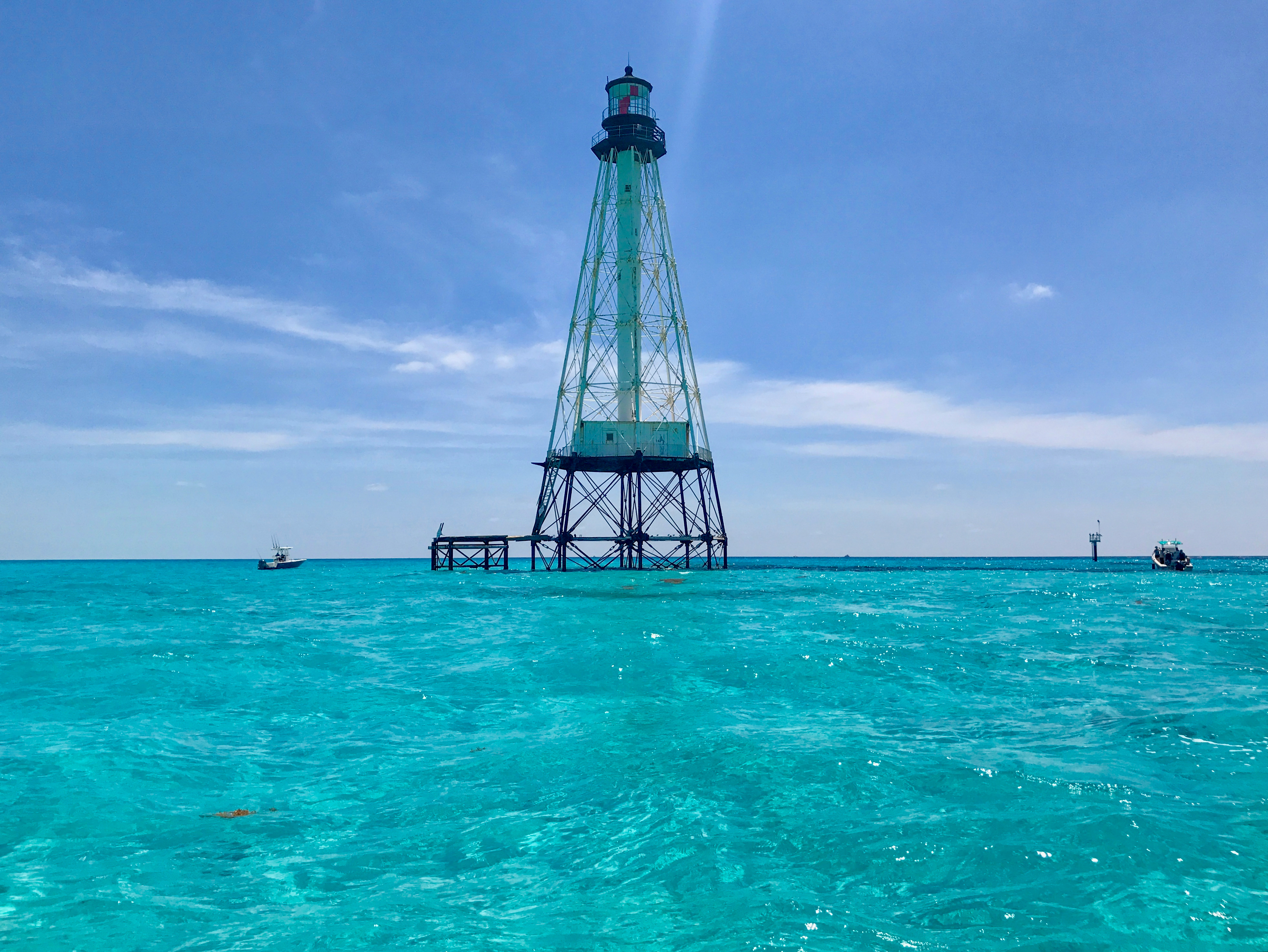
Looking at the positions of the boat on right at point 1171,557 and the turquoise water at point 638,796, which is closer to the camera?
the turquoise water at point 638,796

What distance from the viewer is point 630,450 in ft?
181

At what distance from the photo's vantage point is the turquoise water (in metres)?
5.52

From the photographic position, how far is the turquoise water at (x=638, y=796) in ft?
18.1

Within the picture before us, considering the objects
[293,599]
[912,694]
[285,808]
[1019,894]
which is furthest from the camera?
[293,599]

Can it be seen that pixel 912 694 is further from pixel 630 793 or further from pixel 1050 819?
pixel 630 793

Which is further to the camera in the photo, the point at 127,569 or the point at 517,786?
the point at 127,569

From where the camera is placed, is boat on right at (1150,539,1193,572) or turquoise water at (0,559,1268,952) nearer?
turquoise water at (0,559,1268,952)

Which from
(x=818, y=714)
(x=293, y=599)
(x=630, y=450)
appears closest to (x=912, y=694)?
(x=818, y=714)

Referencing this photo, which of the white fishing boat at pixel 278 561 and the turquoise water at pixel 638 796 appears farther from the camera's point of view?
the white fishing boat at pixel 278 561

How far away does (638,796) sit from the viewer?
804 cm

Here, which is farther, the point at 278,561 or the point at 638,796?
the point at 278,561

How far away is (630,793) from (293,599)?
35.7m

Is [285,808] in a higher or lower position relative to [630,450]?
lower

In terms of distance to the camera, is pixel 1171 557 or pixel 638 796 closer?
pixel 638 796
